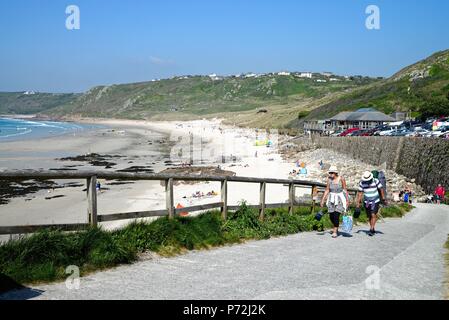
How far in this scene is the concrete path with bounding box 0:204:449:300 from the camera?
5652 millimetres

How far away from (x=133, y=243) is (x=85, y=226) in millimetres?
694

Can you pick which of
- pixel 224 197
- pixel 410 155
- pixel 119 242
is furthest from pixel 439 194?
pixel 119 242

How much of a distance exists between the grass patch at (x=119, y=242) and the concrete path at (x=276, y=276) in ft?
0.75

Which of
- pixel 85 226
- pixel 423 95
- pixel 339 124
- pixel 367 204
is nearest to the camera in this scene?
pixel 85 226

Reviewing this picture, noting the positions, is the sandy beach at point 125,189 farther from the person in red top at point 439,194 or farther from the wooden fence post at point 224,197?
the person in red top at point 439,194

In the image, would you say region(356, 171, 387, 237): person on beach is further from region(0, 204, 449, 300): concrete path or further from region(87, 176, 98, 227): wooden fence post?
region(87, 176, 98, 227): wooden fence post

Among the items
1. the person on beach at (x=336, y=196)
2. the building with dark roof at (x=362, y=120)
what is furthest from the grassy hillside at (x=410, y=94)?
the person on beach at (x=336, y=196)

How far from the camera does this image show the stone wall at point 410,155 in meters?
31.0

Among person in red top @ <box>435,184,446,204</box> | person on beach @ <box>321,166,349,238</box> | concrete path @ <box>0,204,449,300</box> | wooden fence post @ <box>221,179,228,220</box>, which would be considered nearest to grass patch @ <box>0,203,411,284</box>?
wooden fence post @ <box>221,179,228,220</box>

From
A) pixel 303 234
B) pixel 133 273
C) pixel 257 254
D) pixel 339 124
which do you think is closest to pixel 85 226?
pixel 133 273

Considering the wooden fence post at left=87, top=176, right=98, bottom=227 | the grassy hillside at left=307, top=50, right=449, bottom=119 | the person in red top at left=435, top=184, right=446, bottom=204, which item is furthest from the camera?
the grassy hillside at left=307, top=50, right=449, bottom=119

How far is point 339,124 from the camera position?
75.3 meters

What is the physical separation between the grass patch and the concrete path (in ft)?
0.75
